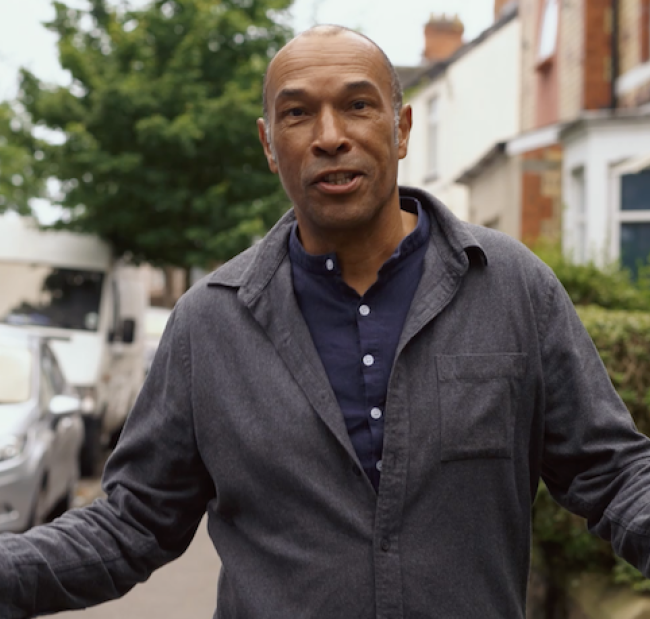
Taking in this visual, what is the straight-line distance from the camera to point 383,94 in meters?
2.35

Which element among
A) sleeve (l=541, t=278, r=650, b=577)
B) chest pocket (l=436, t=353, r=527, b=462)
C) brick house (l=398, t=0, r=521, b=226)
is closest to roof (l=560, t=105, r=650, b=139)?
brick house (l=398, t=0, r=521, b=226)

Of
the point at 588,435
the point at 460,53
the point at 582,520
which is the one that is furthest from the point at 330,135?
the point at 460,53

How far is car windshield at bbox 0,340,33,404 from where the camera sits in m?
8.69

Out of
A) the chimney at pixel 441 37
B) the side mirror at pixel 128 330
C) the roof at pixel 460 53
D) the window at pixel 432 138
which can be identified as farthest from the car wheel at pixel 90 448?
the chimney at pixel 441 37

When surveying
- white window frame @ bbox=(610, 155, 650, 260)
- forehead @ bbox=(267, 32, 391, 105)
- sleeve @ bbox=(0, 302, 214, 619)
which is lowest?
sleeve @ bbox=(0, 302, 214, 619)

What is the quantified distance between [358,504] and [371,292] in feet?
1.32

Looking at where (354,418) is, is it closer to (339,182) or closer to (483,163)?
(339,182)

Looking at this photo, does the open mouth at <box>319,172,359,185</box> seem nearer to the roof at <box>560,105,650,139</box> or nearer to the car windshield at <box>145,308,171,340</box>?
the roof at <box>560,105,650,139</box>

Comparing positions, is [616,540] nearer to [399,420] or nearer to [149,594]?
[399,420]

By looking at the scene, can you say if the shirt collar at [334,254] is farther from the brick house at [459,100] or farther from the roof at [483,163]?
the brick house at [459,100]

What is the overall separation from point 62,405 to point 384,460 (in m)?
7.20

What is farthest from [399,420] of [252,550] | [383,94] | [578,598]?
[578,598]

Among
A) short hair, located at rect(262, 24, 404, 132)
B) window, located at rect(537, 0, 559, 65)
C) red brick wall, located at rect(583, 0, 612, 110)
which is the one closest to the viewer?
short hair, located at rect(262, 24, 404, 132)

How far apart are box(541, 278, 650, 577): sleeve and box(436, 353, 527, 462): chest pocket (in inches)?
3.4
